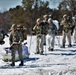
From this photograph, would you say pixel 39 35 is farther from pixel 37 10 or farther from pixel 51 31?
pixel 37 10

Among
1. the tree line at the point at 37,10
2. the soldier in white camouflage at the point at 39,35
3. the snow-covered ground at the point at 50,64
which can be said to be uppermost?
the tree line at the point at 37,10

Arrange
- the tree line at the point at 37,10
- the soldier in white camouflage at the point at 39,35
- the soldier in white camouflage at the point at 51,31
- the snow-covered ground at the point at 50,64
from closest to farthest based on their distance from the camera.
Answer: the snow-covered ground at the point at 50,64, the soldier in white camouflage at the point at 39,35, the soldier in white camouflage at the point at 51,31, the tree line at the point at 37,10

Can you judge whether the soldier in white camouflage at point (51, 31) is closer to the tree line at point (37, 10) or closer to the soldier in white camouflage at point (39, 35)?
the soldier in white camouflage at point (39, 35)

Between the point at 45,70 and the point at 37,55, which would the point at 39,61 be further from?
the point at 45,70

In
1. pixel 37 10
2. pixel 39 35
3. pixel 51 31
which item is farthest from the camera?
pixel 37 10

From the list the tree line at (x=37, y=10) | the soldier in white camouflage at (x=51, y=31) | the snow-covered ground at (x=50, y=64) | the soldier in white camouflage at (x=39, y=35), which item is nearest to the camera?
the snow-covered ground at (x=50, y=64)

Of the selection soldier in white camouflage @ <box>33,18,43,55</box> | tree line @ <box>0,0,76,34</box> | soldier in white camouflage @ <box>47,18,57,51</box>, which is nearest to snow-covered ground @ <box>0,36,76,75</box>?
soldier in white camouflage @ <box>33,18,43,55</box>

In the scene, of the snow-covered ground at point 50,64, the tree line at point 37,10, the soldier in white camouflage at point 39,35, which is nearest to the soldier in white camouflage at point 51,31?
the snow-covered ground at point 50,64

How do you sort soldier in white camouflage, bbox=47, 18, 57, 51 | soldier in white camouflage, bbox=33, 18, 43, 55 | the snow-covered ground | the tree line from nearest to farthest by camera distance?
the snow-covered ground
soldier in white camouflage, bbox=33, 18, 43, 55
soldier in white camouflage, bbox=47, 18, 57, 51
the tree line

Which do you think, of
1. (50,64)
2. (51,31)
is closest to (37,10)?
(51,31)

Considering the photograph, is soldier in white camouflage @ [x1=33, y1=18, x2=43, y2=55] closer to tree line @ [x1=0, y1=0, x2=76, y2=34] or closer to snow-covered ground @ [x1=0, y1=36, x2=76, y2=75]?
snow-covered ground @ [x1=0, y1=36, x2=76, y2=75]

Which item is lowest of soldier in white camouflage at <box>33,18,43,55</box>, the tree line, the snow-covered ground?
the snow-covered ground

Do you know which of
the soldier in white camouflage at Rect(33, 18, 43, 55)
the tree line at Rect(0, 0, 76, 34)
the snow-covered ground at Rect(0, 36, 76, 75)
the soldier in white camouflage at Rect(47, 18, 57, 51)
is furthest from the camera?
the tree line at Rect(0, 0, 76, 34)

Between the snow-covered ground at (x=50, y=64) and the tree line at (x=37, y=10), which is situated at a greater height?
the tree line at (x=37, y=10)
